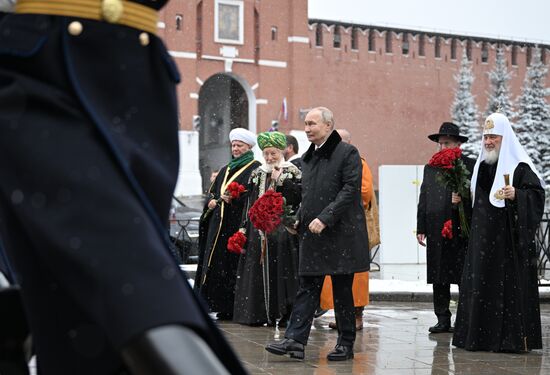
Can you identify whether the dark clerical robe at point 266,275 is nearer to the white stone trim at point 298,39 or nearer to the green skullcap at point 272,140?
the green skullcap at point 272,140

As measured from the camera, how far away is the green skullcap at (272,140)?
380 inches

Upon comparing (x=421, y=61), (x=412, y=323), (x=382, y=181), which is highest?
(x=421, y=61)

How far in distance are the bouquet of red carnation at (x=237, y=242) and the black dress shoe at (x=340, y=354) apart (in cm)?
275

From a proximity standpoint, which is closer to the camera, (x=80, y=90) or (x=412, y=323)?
(x=80, y=90)

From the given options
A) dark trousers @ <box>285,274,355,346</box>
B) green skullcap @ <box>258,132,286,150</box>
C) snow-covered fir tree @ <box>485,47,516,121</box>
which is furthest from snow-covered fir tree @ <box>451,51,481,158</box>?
dark trousers @ <box>285,274,355,346</box>

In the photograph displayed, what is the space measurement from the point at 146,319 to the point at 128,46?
2.66 ft

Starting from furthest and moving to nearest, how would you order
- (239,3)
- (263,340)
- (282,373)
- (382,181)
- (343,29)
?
(343,29), (239,3), (382,181), (263,340), (282,373)

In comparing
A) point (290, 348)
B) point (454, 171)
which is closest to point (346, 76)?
point (454, 171)

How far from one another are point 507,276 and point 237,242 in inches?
118

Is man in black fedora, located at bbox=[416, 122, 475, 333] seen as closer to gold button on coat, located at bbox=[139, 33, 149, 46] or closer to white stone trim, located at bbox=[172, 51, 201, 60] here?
gold button on coat, located at bbox=[139, 33, 149, 46]

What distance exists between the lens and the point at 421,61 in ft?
204

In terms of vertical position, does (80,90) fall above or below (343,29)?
below

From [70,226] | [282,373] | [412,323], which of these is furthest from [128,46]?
[412,323]

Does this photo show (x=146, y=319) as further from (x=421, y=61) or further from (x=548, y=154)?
(x=421, y=61)
